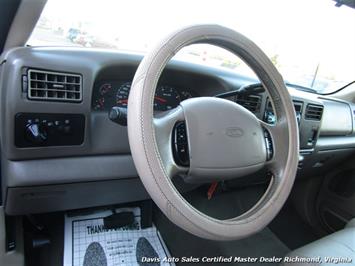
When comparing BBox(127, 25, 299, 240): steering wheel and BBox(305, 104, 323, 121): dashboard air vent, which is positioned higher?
BBox(127, 25, 299, 240): steering wheel

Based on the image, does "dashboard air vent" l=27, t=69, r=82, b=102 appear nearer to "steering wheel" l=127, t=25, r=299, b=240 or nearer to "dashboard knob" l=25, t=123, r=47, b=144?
"dashboard knob" l=25, t=123, r=47, b=144

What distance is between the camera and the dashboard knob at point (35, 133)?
0.83m

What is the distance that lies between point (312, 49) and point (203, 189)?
99 centimetres

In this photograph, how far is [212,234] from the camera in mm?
612

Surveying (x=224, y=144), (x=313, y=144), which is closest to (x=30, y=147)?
(x=224, y=144)

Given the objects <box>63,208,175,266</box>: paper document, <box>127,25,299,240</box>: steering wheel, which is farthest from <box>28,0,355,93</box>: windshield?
<box>63,208,175,266</box>: paper document

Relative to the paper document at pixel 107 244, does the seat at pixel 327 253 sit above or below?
above

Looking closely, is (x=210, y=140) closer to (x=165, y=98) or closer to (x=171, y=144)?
(x=171, y=144)

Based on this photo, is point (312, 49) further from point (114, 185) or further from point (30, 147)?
point (30, 147)

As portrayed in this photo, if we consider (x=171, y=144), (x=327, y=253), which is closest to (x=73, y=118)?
(x=171, y=144)

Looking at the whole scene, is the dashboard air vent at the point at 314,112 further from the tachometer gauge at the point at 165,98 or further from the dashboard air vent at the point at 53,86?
the dashboard air vent at the point at 53,86

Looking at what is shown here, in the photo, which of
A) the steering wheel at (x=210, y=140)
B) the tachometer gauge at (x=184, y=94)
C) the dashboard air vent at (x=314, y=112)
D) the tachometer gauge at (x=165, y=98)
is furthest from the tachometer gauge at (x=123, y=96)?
the dashboard air vent at (x=314, y=112)

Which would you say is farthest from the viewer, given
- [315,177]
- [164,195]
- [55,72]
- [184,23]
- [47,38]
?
[315,177]

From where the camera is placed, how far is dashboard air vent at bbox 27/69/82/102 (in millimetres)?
816
